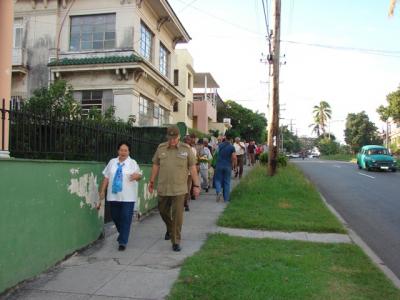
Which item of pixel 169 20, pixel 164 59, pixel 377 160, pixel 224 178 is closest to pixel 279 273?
pixel 224 178

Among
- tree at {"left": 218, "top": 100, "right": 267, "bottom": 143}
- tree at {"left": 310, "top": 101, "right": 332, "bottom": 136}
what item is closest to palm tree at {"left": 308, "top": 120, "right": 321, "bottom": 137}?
tree at {"left": 310, "top": 101, "right": 332, "bottom": 136}

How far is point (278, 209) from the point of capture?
34.8ft

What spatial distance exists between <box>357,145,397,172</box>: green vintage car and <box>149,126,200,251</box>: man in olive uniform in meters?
24.5

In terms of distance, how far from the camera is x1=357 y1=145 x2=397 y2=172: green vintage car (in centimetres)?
2886

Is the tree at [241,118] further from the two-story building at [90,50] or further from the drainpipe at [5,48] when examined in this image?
the drainpipe at [5,48]

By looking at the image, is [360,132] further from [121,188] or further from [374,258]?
[121,188]

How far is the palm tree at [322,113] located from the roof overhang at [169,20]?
283 ft

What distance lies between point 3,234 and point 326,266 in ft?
13.0

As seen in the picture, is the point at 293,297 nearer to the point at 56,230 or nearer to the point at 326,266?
the point at 326,266

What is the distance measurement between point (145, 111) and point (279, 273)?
50.3 feet

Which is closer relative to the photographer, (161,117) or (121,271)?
(121,271)

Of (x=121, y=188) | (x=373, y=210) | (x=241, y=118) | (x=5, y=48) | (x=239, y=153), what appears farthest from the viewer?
(x=241, y=118)

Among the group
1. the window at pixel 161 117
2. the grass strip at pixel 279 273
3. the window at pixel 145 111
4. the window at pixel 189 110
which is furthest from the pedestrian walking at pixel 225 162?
the window at pixel 189 110

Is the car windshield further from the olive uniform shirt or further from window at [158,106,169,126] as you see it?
the olive uniform shirt
